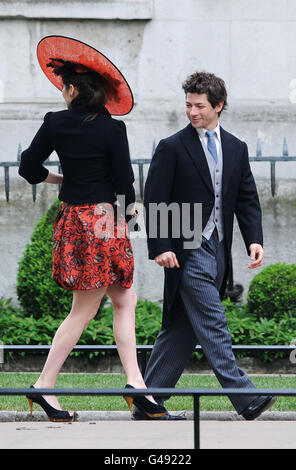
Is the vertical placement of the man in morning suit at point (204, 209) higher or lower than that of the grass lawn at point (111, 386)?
higher

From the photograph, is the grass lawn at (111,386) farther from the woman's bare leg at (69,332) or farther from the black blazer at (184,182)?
the black blazer at (184,182)

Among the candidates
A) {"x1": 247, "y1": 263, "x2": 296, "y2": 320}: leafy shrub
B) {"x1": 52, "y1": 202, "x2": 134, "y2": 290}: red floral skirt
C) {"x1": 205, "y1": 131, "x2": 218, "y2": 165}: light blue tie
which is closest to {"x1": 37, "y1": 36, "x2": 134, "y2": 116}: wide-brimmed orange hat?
{"x1": 205, "y1": 131, "x2": 218, "y2": 165}: light blue tie

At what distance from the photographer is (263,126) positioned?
1262 centimetres

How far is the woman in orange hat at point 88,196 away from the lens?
5.68 metres

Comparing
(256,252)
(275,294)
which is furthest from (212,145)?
(275,294)

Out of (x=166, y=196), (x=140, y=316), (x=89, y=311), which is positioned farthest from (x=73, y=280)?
(x=140, y=316)

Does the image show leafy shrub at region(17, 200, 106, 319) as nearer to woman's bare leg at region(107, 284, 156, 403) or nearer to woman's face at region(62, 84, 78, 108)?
woman's bare leg at region(107, 284, 156, 403)

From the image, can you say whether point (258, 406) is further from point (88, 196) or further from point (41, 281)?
point (41, 281)

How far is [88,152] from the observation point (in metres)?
5.68

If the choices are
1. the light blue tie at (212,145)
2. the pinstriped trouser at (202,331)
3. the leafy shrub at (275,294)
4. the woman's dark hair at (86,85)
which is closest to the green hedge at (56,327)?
the leafy shrub at (275,294)

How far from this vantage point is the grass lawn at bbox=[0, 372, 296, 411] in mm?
8281

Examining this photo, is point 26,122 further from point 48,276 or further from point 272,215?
point 272,215

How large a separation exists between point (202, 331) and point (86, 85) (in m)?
1.40

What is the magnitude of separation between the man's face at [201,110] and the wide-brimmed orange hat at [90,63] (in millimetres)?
319
